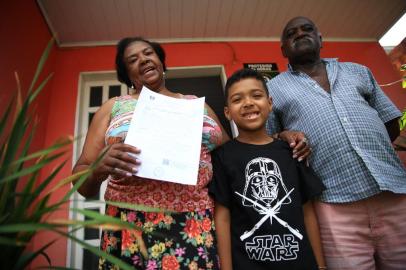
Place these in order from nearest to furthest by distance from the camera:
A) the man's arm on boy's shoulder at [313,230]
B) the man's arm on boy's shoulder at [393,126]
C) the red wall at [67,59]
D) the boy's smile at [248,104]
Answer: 1. the man's arm on boy's shoulder at [313,230]
2. the boy's smile at [248,104]
3. the man's arm on boy's shoulder at [393,126]
4. the red wall at [67,59]

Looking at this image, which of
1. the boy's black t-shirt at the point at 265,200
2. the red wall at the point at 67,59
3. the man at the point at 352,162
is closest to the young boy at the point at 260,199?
the boy's black t-shirt at the point at 265,200

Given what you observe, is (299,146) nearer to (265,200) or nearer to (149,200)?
(265,200)

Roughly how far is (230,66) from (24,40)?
7.53ft

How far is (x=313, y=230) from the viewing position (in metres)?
1.14

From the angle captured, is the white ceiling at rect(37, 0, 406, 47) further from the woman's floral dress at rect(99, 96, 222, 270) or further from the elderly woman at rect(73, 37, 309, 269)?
the woman's floral dress at rect(99, 96, 222, 270)

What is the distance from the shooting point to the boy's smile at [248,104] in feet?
4.10

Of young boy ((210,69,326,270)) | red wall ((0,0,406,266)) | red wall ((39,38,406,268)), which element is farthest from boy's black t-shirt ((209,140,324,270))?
red wall ((39,38,406,268))

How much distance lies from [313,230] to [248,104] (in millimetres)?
609

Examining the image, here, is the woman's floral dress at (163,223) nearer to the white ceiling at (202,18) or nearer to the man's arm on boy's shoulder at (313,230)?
the man's arm on boy's shoulder at (313,230)

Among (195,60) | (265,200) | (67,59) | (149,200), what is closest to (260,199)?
(265,200)

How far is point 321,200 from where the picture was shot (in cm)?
120

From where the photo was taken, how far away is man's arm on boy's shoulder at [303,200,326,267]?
3.56 feet

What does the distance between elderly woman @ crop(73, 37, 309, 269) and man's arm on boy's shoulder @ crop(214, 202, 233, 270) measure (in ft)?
0.11

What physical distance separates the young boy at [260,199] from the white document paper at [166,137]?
0.20m
